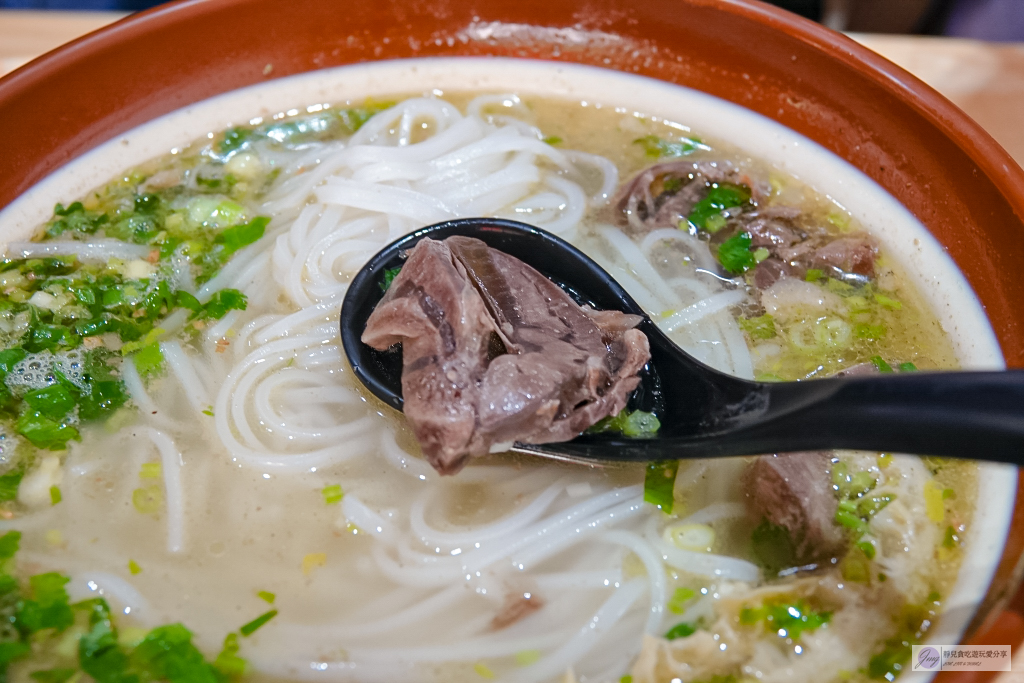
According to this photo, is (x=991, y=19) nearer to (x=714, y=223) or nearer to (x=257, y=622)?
(x=714, y=223)

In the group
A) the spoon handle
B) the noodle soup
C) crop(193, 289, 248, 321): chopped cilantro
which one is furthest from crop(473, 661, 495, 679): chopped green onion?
crop(193, 289, 248, 321): chopped cilantro

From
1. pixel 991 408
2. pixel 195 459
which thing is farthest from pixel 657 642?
pixel 195 459

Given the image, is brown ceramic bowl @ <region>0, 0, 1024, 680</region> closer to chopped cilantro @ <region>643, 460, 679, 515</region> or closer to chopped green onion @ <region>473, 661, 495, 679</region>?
chopped cilantro @ <region>643, 460, 679, 515</region>

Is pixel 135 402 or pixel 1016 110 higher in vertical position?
pixel 1016 110

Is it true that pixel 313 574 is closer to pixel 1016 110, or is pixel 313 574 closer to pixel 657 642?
pixel 657 642

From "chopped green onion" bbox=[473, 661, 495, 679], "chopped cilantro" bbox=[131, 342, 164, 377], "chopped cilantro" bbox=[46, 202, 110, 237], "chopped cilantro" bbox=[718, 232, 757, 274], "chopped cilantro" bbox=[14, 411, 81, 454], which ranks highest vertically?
"chopped cilantro" bbox=[718, 232, 757, 274]

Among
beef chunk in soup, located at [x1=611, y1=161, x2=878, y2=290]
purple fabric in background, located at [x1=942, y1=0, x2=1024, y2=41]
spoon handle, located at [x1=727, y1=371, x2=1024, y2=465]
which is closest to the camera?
spoon handle, located at [x1=727, y1=371, x2=1024, y2=465]

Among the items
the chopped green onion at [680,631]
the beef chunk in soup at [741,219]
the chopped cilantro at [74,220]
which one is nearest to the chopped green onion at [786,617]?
the chopped green onion at [680,631]
